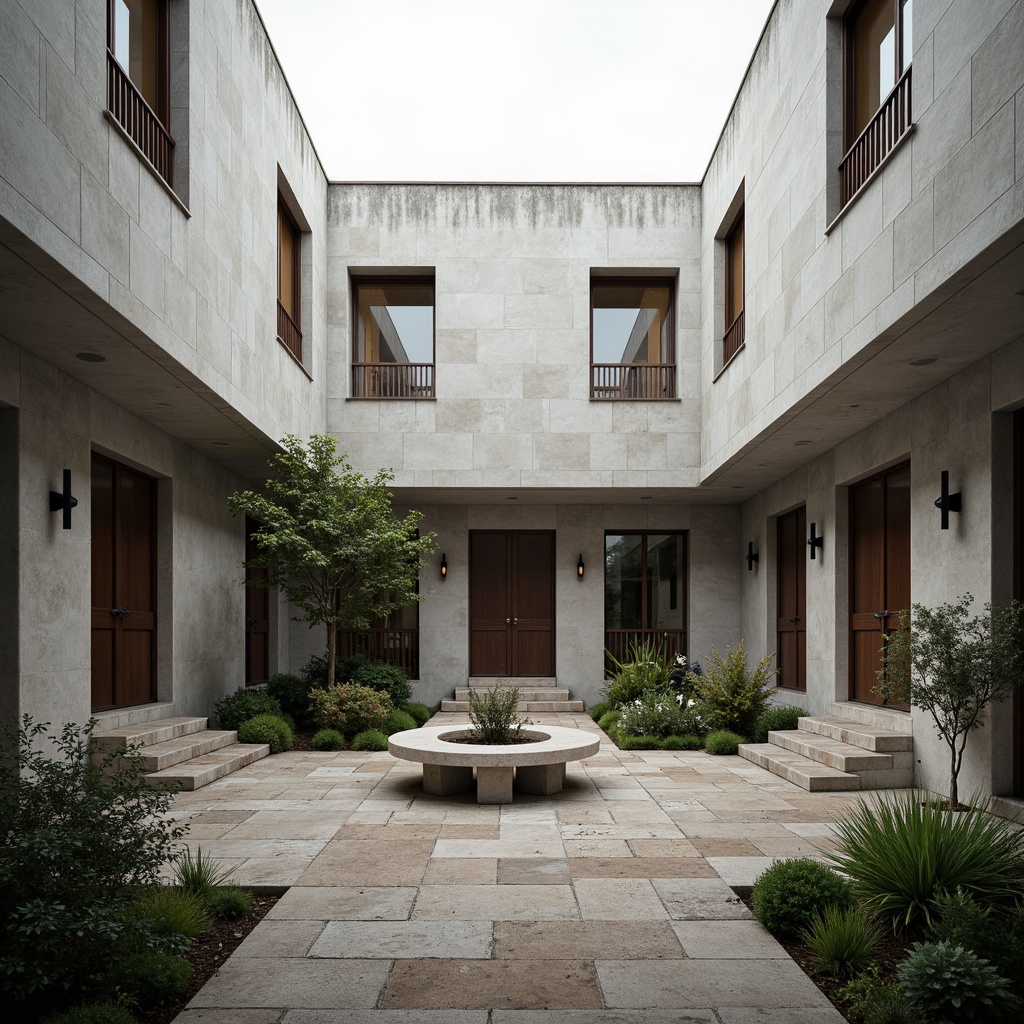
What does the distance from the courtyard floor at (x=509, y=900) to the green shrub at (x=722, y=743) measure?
5.54 feet

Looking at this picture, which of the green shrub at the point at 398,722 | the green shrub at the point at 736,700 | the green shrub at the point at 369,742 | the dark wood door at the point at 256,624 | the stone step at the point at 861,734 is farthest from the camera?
the dark wood door at the point at 256,624

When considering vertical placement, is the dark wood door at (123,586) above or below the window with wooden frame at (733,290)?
below

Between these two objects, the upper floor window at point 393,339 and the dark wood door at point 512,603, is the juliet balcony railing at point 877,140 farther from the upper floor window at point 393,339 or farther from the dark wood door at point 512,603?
the dark wood door at point 512,603

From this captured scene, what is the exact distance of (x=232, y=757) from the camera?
9.34m

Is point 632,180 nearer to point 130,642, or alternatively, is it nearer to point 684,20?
point 684,20

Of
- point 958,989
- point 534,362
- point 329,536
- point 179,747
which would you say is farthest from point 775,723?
point 958,989

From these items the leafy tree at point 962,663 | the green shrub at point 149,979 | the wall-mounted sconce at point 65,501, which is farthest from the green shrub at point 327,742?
the green shrub at point 149,979

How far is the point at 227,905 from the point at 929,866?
3.45m

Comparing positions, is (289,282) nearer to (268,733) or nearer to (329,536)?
(329,536)

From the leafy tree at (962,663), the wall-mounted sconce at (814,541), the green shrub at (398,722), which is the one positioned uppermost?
the wall-mounted sconce at (814,541)

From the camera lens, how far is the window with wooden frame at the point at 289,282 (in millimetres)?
11883

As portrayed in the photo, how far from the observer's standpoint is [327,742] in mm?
10734

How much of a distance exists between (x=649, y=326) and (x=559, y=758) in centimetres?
853

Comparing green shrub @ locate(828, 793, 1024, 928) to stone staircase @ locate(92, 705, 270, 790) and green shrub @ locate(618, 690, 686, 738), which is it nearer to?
stone staircase @ locate(92, 705, 270, 790)
